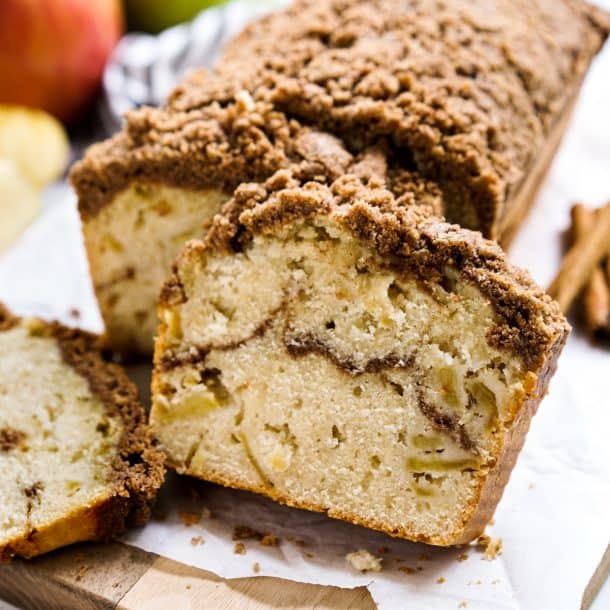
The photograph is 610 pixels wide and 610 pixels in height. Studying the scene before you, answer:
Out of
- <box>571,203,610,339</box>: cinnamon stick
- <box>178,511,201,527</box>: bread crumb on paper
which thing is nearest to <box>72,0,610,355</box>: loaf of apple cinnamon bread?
<box>571,203,610,339</box>: cinnamon stick

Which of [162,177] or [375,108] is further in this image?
[162,177]

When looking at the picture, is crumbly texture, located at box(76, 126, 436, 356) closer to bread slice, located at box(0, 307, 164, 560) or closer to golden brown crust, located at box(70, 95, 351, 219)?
golden brown crust, located at box(70, 95, 351, 219)

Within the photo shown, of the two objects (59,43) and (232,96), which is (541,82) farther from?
(59,43)

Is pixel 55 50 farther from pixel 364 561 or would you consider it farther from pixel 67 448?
pixel 364 561

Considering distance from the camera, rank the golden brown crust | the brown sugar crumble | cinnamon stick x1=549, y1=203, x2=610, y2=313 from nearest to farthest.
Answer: the brown sugar crumble → the golden brown crust → cinnamon stick x1=549, y1=203, x2=610, y2=313

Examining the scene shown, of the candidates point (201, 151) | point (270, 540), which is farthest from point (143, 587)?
point (201, 151)

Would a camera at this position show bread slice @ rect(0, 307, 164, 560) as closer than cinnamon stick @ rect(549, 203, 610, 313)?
Yes

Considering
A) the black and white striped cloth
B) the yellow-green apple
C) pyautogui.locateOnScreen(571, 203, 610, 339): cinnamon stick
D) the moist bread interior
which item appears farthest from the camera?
the yellow-green apple
